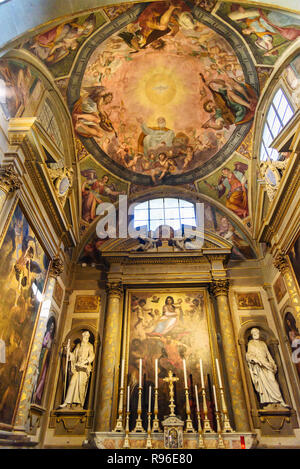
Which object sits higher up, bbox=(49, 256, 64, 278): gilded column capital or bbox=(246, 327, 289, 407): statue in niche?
bbox=(49, 256, 64, 278): gilded column capital

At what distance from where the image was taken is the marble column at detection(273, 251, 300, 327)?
27.3 feet

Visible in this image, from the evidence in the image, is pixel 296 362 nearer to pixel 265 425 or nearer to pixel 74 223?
pixel 265 425

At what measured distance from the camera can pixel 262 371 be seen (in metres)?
9.33

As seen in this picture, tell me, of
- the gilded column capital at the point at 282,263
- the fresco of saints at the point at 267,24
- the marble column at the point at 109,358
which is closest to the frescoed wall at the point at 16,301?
the marble column at the point at 109,358

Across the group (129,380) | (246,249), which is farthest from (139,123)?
(129,380)

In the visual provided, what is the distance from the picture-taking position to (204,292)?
11125 mm

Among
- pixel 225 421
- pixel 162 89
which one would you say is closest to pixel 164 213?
pixel 162 89

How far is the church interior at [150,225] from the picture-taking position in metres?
7.50

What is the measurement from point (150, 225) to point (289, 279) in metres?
5.81

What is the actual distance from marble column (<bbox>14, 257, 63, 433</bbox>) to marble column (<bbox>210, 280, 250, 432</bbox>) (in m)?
5.36

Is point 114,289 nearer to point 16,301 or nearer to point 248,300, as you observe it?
point 16,301

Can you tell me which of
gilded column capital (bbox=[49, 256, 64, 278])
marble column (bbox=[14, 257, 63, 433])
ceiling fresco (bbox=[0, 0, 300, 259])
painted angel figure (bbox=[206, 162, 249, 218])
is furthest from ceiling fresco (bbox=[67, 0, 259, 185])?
marble column (bbox=[14, 257, 63, 433])

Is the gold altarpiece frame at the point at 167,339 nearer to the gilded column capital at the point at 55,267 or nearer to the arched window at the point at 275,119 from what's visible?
the gilded column capital at the point at 55,267

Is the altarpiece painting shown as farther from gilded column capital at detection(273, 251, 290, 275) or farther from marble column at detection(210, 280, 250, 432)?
gilded column capital at detection(273, 251, 290, 275)
